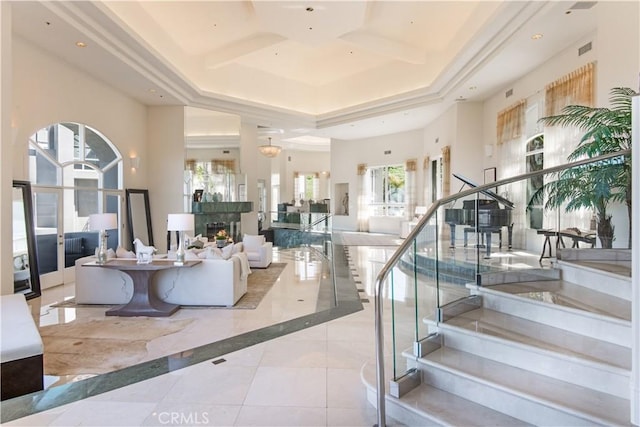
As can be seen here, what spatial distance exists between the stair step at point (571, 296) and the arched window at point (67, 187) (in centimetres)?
766

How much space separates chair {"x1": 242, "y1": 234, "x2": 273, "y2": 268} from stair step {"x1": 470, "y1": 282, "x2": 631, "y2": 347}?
5.97 m

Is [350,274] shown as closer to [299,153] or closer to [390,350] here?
[390,350]

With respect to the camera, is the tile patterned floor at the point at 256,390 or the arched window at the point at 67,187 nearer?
the tile patterned floor at the point at 256,390

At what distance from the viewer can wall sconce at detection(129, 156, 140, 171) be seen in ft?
31.0

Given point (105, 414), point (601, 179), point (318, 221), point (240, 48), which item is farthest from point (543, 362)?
point (240, 48)

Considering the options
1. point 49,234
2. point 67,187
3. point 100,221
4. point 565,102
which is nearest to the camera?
point 100,221

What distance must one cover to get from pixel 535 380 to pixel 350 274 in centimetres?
541

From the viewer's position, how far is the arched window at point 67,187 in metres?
6.85

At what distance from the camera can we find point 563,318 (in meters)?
2.71

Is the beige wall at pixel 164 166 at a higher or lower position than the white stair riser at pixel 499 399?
higher

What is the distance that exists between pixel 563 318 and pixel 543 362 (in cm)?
48

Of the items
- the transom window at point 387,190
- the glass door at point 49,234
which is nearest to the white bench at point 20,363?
the glass door at point 49,234

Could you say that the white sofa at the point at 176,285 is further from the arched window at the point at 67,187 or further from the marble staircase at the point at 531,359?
the marble staircase at the point at 531,359

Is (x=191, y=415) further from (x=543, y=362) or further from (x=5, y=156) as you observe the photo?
(x=5, y=156)
